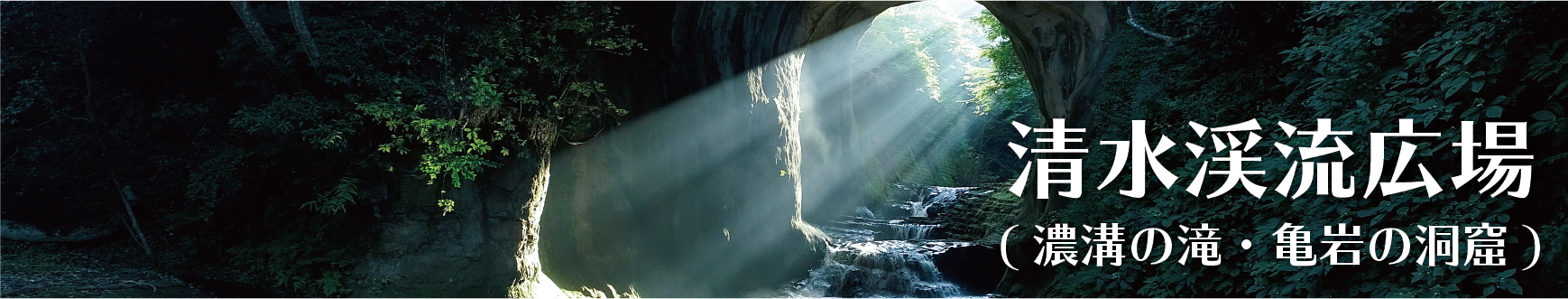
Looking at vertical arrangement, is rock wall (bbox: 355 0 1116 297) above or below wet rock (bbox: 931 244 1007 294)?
above

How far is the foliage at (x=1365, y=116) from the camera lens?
3.73m

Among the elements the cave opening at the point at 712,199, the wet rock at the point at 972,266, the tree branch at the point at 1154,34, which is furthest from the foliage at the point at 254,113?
the wet rock at the point at 972,266

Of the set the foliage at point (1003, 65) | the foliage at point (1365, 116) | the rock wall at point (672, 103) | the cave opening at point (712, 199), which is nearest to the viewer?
the foliage at point (1365, 116)

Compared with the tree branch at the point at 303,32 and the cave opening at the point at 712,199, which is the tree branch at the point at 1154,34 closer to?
the cave opening at the point at 712,199

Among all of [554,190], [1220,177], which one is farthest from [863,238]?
[1220,177]

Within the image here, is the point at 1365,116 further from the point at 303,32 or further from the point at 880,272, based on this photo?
the point at 880,272

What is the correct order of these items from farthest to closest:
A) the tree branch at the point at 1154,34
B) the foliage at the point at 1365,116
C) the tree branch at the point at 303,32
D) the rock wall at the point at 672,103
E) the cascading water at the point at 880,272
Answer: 1. the cascading water at the point at 880,272
2. the tree branch at the point at 1154,34
3. the rock wall at the point at 672,103
4. the tree branch at the point at 303,32
5. the foliage at the point at 1365,116

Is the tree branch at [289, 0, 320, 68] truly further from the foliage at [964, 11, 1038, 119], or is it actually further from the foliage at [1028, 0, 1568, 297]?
the foliage at [964, 11, 1038, 119]

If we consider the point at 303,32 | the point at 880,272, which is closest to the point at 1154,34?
the point at 880,272

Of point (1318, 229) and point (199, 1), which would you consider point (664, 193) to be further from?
point (1318, 229)

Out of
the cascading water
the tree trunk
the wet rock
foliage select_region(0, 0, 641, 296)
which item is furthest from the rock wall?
the wet rock

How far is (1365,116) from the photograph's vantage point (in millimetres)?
4391

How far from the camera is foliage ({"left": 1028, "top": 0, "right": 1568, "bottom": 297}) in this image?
3.73 m

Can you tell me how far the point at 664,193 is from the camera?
34.7 feet
